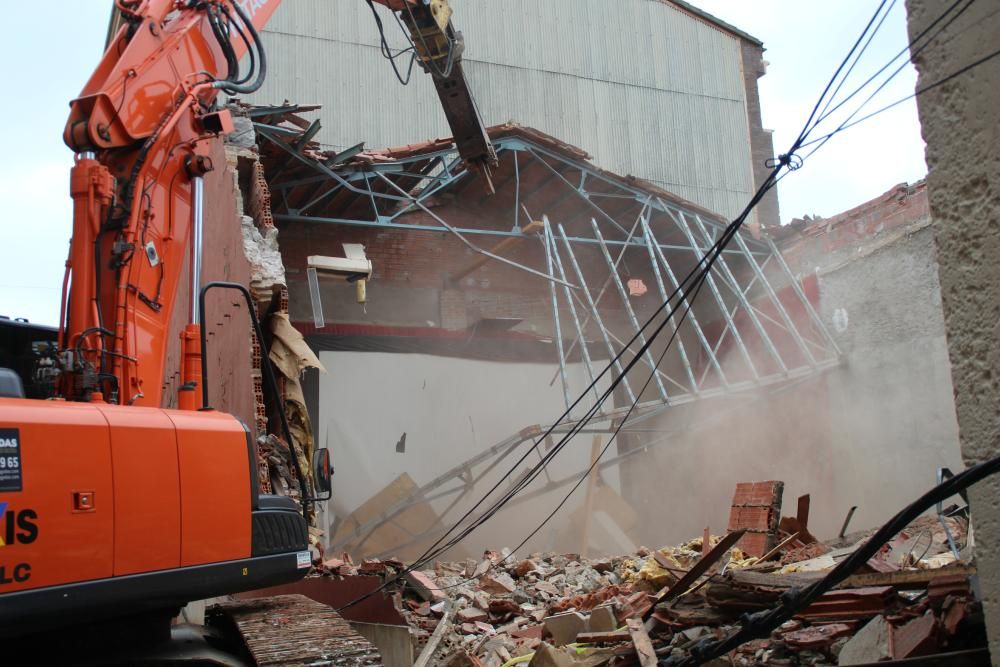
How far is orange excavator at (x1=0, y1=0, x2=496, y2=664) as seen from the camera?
12.1 ft

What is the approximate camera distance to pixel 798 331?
1634 centimetres

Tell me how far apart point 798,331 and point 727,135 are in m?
8.91

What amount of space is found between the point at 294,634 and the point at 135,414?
1.54 m

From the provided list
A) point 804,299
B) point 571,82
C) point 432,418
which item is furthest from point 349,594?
point 571,82

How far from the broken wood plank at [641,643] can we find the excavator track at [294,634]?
1.42 meters

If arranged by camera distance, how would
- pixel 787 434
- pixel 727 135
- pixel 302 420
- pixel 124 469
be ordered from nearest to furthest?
pixel 124 469 < pixel 302 420 < pixel 787 434 < pixel 727 135

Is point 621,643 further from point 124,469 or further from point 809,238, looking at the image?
point 809,238

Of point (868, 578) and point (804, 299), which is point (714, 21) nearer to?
point (804, 299)

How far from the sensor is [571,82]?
71.7 ft

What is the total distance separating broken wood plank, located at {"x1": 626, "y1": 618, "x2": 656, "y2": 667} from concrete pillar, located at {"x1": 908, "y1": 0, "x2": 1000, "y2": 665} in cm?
268

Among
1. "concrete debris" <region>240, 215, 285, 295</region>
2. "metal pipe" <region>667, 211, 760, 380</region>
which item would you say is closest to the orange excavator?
"concrete debris" <region>240, 215, 285, 295</region>

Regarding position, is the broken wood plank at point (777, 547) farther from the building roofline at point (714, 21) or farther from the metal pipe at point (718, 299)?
the building roofline at point (714, 21)

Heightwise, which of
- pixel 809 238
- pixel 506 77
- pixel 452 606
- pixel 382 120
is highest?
pixel 506 77

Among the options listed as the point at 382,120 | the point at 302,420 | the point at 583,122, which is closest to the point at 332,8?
the point at 382,120
